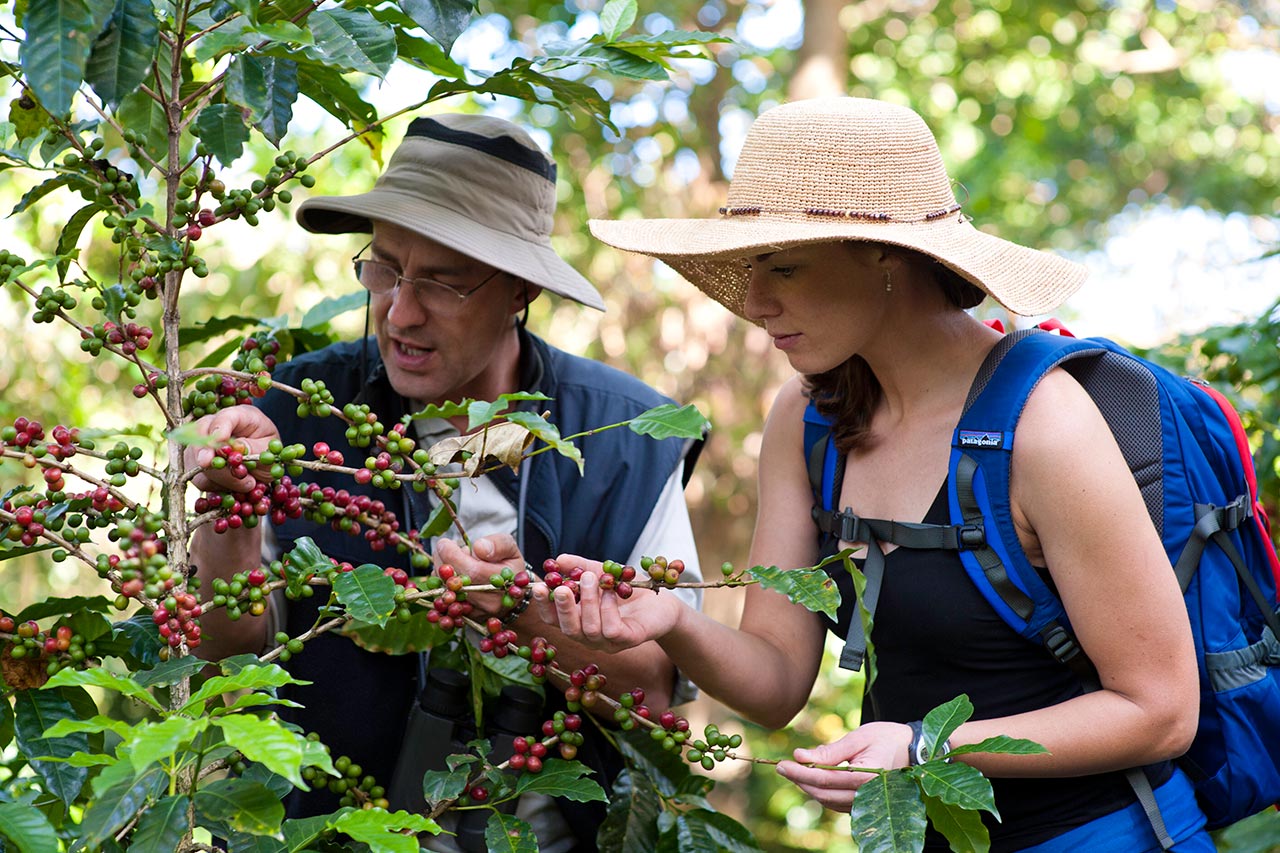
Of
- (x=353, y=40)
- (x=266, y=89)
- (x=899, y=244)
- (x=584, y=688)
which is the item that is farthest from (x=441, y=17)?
(x=584, y=688)

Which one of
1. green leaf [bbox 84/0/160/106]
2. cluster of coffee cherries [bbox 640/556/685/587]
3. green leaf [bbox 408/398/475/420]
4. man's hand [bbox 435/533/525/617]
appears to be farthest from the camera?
man's hand [bbox 435/533/525/617]

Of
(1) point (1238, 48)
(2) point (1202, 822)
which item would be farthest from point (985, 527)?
(1) point (1238, 48)

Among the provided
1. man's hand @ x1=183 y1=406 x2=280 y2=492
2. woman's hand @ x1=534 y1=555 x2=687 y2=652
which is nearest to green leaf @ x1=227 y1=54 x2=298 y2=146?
man's hand @ x1=183 y1=406 x2=280 y2=492

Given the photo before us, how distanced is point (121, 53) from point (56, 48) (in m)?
0.11

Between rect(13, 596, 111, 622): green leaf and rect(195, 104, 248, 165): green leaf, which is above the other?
rect(195, 104, 248, 165): green leaf

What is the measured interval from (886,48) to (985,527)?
938 cm

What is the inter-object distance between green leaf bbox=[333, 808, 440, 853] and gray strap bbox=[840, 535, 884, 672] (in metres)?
0.76

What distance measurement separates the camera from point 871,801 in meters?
1.58

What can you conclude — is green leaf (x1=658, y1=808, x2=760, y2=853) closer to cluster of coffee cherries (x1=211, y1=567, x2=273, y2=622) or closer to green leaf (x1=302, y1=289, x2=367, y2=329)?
cluster of coffee cherries (x1=211, y1=567, x2=273, y2=622)

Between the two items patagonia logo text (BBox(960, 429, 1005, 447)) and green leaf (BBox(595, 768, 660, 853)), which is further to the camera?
green leaf (BBox(595, 768, 660, 853))

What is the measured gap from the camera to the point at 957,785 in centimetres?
154

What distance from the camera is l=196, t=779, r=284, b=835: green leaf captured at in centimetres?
133

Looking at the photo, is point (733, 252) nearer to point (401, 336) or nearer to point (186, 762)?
point (401, 336)

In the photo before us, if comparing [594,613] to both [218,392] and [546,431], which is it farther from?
[218,392]
